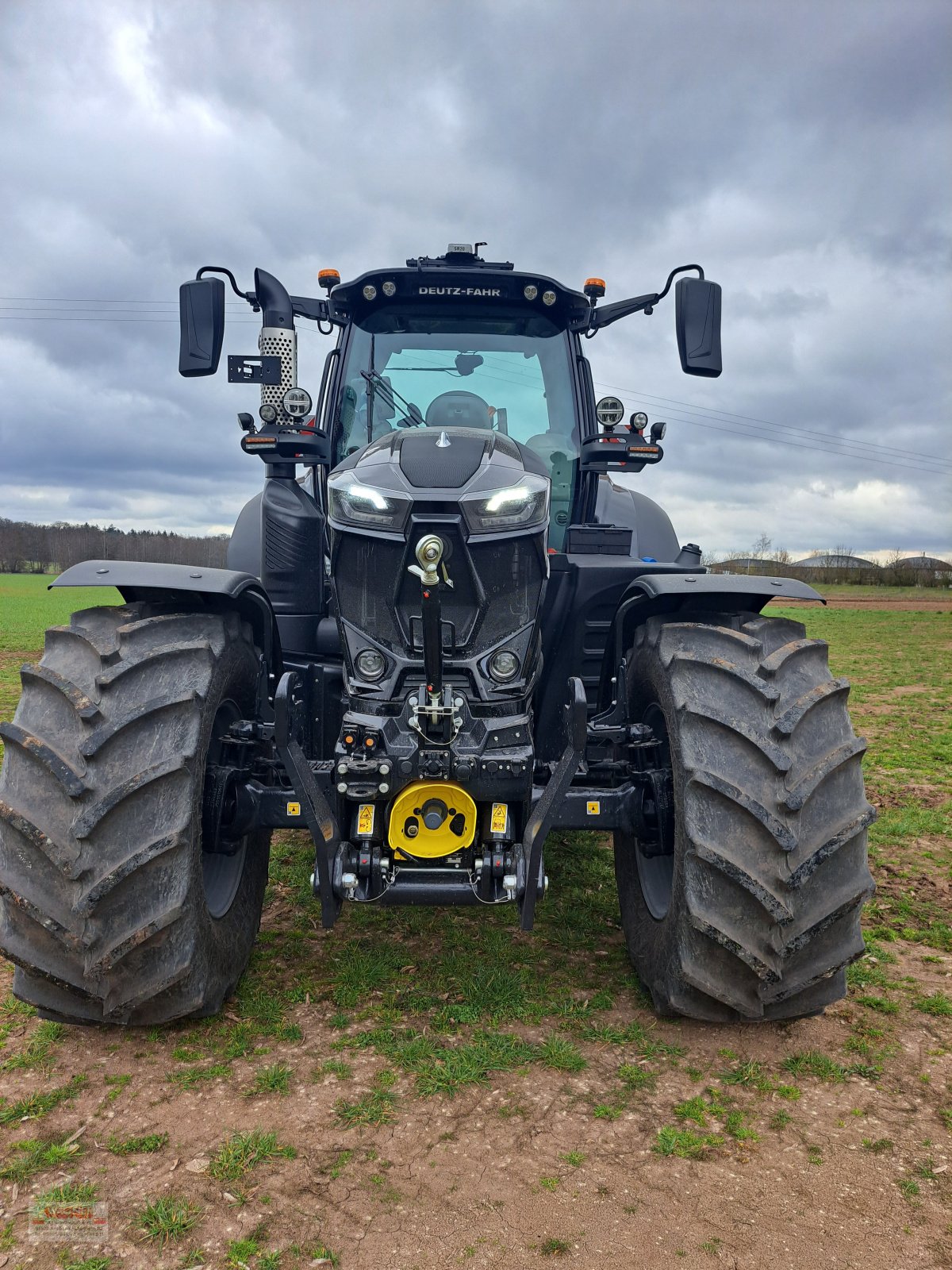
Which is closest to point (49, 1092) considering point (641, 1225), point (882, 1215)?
point (641, 1225)

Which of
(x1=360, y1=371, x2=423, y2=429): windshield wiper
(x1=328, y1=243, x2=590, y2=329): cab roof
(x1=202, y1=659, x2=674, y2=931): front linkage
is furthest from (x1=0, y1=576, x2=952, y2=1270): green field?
(x1=328, y1=243, x2=590, y2=329): cab roof

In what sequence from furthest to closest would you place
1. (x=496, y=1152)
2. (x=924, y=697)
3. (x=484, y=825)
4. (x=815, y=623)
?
(x=815, y=623), (x=924, y=697), (x=484, y=825), (x=496, y=1152)

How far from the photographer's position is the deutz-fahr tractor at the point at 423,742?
2.79 metres

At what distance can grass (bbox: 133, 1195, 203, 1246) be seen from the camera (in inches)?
88.5

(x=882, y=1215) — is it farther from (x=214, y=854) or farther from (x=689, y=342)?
(x=689, y=342)

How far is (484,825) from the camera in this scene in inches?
124

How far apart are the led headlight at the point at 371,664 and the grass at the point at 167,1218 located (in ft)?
5.55

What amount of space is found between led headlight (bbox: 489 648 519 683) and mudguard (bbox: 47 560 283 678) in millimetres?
962

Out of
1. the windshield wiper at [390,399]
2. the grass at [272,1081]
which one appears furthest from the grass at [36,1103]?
the windshield wiper at [390,399]

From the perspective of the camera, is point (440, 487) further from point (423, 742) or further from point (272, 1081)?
point (272, 1081)

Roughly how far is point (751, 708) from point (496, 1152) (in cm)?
154

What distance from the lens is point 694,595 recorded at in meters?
3.44

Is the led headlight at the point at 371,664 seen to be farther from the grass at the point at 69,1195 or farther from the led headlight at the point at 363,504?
the grass at the point at 69,1195

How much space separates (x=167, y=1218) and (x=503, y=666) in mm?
1937
